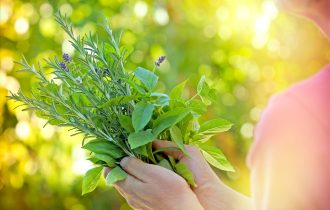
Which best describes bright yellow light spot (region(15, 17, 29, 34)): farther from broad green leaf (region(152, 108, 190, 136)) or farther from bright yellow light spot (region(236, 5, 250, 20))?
broad green leaf (region(152, 108, 190, 136))

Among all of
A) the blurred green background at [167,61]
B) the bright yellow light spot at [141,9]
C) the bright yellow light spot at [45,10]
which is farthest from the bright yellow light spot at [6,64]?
the bright yellow light spot at [141,9]

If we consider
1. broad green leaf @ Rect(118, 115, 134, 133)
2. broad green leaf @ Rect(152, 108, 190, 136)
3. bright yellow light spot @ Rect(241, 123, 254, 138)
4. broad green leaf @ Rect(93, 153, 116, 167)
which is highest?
bright yellow light spot @ Rect(241, 123, 254, 138)

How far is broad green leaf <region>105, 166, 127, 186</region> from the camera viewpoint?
0.86 meters

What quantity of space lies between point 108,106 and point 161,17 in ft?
7.00

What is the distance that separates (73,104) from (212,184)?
0.21 meters

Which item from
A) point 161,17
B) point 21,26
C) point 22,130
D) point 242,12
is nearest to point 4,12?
point 21,26

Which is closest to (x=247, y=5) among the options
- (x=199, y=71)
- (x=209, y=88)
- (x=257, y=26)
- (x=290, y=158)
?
(x=257, y=26)

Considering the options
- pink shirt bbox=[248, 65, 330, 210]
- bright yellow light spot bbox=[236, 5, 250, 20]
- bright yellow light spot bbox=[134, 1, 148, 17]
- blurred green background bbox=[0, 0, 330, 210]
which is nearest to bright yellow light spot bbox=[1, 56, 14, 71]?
blurred green background bbox=[0, 0, 330, 210]

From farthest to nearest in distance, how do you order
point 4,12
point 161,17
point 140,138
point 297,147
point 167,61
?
point 4,12, point 161,17, point 167,61, point 140,138, point 297,147

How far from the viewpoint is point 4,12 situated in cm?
309

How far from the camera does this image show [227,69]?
3080 millimetres

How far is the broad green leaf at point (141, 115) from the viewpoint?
2.77 ft

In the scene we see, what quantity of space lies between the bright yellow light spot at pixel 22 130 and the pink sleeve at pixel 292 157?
245 centimetres

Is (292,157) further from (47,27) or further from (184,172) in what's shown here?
(47,27)
